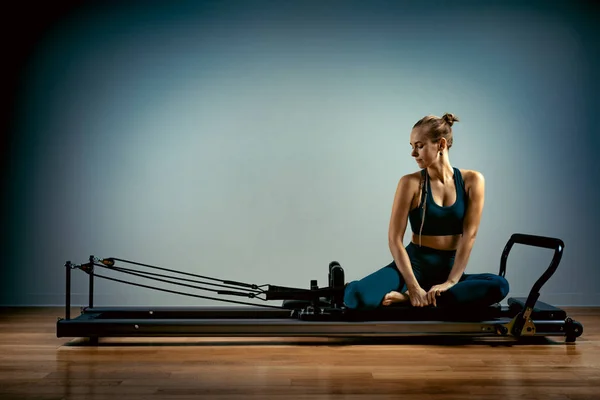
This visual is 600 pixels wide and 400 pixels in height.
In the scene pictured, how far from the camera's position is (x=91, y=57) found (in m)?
5.29

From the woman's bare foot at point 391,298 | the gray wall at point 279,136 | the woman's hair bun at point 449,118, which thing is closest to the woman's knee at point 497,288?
the woman's bare foot at point 391,298

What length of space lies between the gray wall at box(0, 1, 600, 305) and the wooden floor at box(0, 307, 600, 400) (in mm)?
1412

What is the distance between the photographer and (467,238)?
146 inches

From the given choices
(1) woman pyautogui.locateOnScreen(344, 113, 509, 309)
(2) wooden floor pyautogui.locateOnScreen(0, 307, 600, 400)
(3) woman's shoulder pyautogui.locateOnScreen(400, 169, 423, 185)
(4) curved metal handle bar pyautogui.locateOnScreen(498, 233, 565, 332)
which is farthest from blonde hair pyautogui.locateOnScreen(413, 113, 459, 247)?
(2) wooden floor pyautogui.locateOnScreen(0, 307, 600, 400)

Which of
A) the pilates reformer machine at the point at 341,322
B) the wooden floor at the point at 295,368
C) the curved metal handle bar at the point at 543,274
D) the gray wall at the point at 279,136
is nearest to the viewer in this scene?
the wooden floor at the point at 295,368

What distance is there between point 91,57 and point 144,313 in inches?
86.7

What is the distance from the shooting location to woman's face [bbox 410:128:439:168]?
371 centimetres

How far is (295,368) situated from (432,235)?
112cm

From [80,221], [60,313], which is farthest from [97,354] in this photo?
[80,221]

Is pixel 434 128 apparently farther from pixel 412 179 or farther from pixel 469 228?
pixel 469 228

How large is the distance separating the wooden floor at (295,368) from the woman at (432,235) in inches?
9.9

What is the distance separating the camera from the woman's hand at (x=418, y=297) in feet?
12.0

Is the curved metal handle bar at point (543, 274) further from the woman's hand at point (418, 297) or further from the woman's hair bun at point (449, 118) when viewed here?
the woman's hair bun at point (449, 118)

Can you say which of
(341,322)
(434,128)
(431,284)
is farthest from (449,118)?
(341,322)
